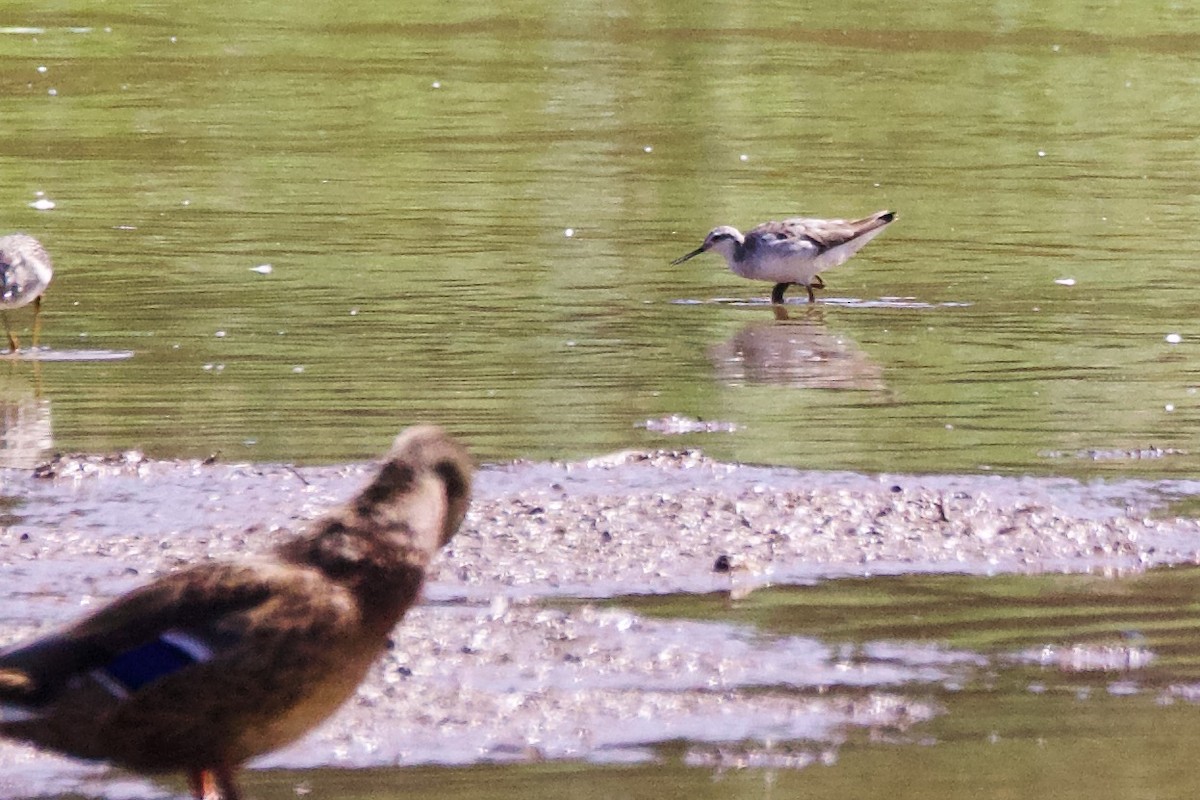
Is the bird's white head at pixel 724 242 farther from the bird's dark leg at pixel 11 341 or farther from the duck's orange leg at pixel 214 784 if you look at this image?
the duck's orange leg at pixel 214 784

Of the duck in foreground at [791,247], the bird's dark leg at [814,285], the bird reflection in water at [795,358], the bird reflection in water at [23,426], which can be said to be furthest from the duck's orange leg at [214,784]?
the bird's dark leg at [814,285]

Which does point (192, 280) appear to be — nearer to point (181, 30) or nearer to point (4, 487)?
point (4, 487)

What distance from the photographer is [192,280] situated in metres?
13.9

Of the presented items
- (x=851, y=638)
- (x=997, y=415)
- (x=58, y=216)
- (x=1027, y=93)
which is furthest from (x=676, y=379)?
(x=1027, y=93)

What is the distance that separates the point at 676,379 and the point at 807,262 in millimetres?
3111

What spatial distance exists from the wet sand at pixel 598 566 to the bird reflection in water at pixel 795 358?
2255 millimetres

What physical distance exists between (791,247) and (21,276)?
14.7ft

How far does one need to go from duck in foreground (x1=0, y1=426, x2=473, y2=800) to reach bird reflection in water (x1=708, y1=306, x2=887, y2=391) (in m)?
6.50

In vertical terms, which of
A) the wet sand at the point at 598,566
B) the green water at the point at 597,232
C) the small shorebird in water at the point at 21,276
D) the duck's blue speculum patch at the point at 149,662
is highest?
the duck's blue speculum patch at the point at 149,662

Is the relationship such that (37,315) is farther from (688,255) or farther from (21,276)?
(688,255)

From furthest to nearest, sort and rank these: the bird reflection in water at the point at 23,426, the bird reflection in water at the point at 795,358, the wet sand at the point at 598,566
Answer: the bird reflection in water at the point at 795,358 → the bird reflection in water at the point at 23,426 → the wet sand at the point at 598,566

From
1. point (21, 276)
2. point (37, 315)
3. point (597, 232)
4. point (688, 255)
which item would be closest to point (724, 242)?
point (688, 255)

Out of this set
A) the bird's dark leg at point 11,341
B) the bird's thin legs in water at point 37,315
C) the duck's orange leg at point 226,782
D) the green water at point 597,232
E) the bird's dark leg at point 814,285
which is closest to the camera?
the duck's orange leg at point 226,782

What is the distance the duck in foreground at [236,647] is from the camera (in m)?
4.65
